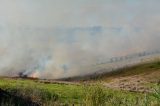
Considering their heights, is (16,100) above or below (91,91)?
above

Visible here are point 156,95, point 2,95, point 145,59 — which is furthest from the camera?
point 145,59

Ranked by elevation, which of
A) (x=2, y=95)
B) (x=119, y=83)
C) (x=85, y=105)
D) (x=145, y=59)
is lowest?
(x=85, y=105)

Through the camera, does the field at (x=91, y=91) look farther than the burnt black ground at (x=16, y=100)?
No

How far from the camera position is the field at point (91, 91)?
2342cm

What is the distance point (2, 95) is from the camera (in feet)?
134

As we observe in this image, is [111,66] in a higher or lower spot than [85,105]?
higher

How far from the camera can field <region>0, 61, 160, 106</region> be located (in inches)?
922

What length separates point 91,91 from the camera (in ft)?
76.2

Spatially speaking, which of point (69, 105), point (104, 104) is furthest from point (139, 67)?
point (104, 104)

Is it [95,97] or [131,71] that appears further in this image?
[131,71]

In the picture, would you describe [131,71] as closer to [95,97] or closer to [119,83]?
[119,83]

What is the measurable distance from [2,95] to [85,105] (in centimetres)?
1852

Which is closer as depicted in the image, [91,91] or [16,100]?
[91,91]

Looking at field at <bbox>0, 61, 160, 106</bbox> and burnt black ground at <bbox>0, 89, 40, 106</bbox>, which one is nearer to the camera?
field at <bbox>0, 61, 160, 106</bbox>
